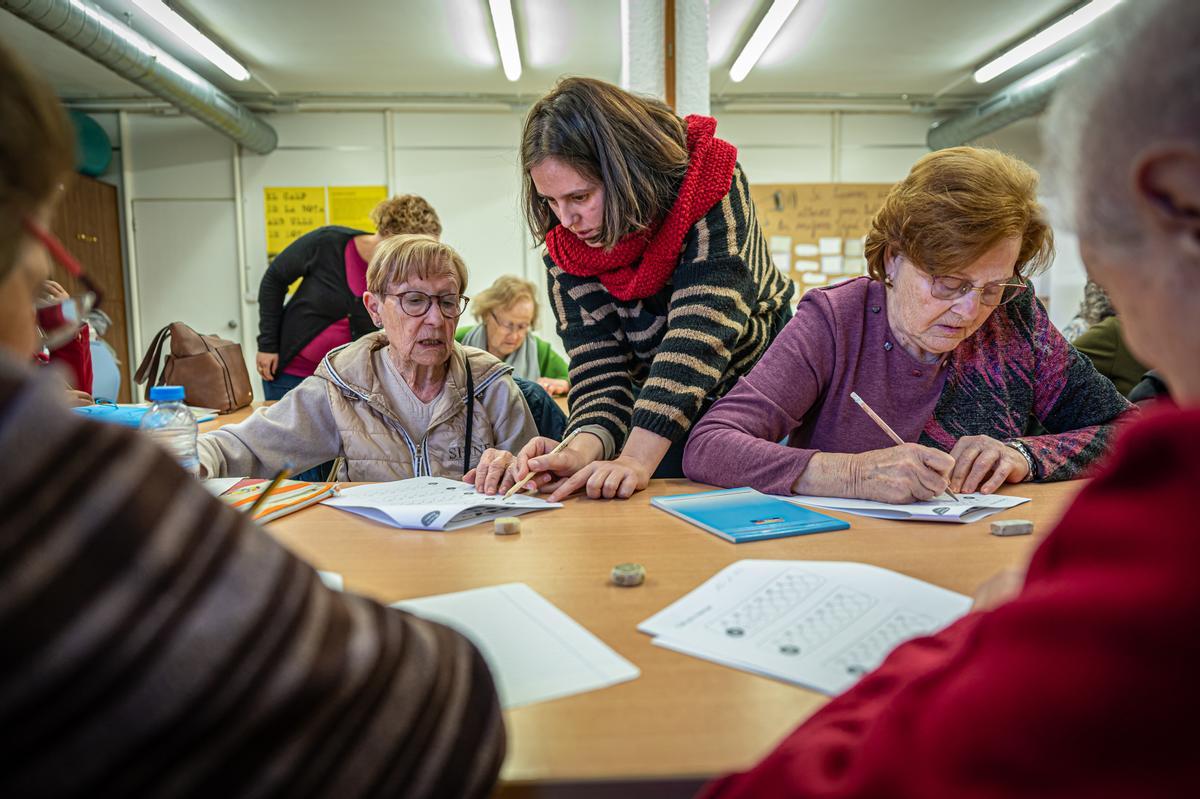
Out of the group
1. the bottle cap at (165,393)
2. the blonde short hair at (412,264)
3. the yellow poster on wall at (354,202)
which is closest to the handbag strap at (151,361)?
the blonde short hair at (412,264)

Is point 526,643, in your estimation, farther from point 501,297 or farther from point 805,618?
point 501,297

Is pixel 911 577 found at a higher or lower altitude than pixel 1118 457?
lower

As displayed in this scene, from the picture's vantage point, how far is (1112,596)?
363mm

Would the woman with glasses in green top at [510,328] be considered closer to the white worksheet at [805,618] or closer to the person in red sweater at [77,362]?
the person in red sweater at [77,362]

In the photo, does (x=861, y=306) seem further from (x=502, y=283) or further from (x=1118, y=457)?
(x=502, y=283)

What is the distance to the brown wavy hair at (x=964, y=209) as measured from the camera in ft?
4.44

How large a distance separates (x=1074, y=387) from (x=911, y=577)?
3.08 ft

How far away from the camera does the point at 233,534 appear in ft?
1.48

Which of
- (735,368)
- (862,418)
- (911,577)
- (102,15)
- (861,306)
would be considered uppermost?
(102,15)

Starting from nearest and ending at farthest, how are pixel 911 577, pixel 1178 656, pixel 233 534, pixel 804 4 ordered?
pixel 1178 656
pixel 233 534
pixel 911 577
pixel 804 4

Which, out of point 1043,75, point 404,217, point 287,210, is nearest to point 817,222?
point 1043,75

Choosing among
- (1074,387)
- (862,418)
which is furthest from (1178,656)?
(1074,387)

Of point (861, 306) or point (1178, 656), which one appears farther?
point (861, 306)

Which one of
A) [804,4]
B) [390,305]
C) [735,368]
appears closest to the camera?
[735,368]
